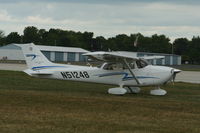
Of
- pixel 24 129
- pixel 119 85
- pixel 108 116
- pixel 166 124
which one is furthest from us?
pixel 119 85

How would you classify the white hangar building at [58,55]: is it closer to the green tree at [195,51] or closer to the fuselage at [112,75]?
the green tree at [195,51]

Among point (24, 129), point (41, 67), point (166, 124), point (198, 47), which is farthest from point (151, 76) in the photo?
point (198, 47)

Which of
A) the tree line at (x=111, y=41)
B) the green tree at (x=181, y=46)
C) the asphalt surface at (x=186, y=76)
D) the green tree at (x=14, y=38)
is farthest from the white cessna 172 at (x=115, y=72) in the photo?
the green tree at (x=14, y=38)

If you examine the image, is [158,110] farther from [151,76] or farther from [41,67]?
[41,67]

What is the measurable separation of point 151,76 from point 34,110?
323 inches

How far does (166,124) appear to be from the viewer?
10.5 metres

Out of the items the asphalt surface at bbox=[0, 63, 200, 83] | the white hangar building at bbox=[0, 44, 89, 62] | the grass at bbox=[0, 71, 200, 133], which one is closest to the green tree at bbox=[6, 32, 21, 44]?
the white hangar building at bbox=[0, 44, 89, 62]

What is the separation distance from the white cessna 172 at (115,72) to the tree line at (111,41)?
336ft

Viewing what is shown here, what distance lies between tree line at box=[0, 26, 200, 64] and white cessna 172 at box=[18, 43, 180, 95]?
102 meters

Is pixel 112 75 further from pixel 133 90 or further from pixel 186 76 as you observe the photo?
pixel 186 76

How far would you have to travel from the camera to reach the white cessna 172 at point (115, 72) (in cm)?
1908

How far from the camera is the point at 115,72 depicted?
1964 centimetres

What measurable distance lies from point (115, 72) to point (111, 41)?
115 metres

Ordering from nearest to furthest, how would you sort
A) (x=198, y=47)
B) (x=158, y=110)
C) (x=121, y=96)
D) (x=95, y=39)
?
(x=158, y=110)
(x=121, y=96)
(x=198, y=47)
(x=95, y=39)
